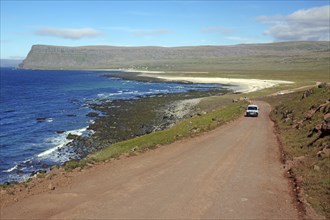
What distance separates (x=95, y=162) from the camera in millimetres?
24484

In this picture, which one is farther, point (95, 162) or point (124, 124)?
point (124, 124)

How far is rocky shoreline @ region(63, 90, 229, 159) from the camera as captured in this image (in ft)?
137

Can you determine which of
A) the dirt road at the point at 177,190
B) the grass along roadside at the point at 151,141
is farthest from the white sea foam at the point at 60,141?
the dirt road at the point at 177,190

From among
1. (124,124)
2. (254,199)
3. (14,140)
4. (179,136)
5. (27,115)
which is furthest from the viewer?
(27,115)

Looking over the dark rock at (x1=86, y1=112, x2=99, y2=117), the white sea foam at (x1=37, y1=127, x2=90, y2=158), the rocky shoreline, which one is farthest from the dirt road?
the dark rock at (x1=86, y1=112, x2=99, y2=117)

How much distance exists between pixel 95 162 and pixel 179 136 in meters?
9.77

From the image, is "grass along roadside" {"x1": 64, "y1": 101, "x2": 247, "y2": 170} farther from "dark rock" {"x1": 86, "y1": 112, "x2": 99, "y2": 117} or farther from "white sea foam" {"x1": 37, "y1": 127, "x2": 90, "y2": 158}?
"dark rock" {"x1": 86, "y1": 112, "x2": 99, "y2": 117}

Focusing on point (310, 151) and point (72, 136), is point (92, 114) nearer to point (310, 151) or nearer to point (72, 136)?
point (72, 136)

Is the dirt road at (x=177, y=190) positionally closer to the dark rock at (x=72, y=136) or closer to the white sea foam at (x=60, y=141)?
the white sea foam at (x=60, y=141)

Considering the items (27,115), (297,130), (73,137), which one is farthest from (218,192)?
(27,115)

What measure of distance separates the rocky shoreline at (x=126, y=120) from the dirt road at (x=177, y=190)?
1499cm

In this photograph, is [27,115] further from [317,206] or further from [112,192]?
[317,206]

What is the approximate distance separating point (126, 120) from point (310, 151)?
3582cm

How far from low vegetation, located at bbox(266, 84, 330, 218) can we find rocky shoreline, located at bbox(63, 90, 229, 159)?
18.4 m
